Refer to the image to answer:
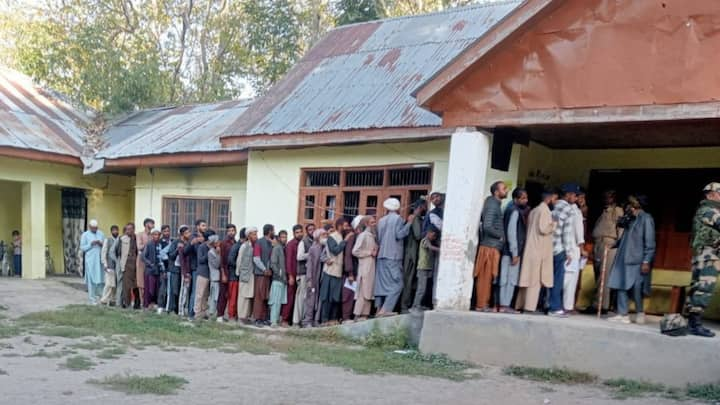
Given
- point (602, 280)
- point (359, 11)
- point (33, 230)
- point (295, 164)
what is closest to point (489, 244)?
point (602, 280)

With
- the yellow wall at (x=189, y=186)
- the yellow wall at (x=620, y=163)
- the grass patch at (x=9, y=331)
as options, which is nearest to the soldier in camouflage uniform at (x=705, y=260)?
the yellow wall at (x=620, y=163)

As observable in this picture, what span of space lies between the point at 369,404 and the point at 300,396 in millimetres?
640

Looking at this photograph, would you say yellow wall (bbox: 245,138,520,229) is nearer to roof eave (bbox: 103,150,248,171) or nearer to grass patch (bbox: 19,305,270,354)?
roof eave (bbox: 103,150,248,171)

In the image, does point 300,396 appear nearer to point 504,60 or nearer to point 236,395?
point 236,395

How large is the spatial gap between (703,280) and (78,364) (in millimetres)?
6367

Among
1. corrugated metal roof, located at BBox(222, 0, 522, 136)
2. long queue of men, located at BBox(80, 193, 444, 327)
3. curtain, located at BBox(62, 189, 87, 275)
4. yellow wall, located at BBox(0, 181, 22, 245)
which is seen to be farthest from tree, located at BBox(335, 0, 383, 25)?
long queue of men, located at BBox(80, 193, 444, 327)

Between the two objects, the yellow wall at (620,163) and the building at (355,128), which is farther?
the building at (355,128)

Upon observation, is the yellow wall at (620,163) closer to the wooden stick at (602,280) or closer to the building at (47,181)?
the wooden stick at (602,280)

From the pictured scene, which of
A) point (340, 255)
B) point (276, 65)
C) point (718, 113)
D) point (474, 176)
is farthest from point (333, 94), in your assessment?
point (276, 65)

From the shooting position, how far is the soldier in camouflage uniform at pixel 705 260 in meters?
6.59

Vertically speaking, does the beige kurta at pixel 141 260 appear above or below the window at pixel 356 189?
below

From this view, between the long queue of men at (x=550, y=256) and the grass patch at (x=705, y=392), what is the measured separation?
4.17 ft

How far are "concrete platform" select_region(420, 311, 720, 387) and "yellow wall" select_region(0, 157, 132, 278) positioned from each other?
11.3 m

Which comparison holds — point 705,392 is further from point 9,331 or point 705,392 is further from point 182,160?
point 182,160
